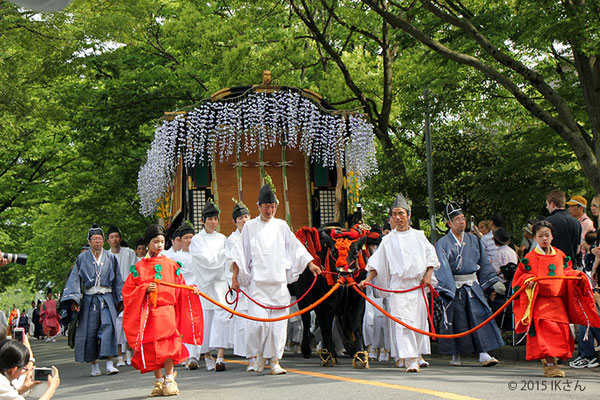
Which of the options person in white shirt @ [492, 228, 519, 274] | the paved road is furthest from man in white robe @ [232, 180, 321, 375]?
person in white shirt @ [492, 228, 519, 274]

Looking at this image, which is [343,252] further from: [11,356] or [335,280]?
[11,356]

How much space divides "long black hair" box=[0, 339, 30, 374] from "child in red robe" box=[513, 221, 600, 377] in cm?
562

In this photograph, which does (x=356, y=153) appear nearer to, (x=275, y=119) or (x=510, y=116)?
(x=275, y=119)

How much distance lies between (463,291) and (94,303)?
5.01 meters

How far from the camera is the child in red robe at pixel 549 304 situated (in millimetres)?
8961

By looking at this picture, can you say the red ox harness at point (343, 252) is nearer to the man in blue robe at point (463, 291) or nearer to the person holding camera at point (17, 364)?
the man in blue robe at point (463, 291)

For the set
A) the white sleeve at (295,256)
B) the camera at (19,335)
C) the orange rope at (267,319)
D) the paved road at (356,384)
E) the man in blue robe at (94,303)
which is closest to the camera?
the camera at (19,335)

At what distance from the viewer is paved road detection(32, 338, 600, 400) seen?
742cm

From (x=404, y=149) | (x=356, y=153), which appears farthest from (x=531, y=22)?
(x=404, y=149)

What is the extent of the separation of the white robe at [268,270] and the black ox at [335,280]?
538 millimetres

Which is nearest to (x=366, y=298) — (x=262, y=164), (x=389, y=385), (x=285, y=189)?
(x=389, y=385)

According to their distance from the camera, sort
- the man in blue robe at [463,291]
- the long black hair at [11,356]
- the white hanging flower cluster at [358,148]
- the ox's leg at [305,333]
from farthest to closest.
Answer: the white hanging flower cluster at [358,148] → the ox's leg at [305,333] → the man in blue robe at [463,291] → the long black hair at [11,356]

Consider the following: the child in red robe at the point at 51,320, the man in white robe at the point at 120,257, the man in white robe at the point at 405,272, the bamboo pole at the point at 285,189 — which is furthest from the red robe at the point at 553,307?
the child in red robe at the point at 51,320

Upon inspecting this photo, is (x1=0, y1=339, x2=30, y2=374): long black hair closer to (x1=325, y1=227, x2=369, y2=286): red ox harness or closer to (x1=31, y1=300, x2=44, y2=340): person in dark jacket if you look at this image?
(x1=325, y1=227, x2=369, y2=286): red ox harness
